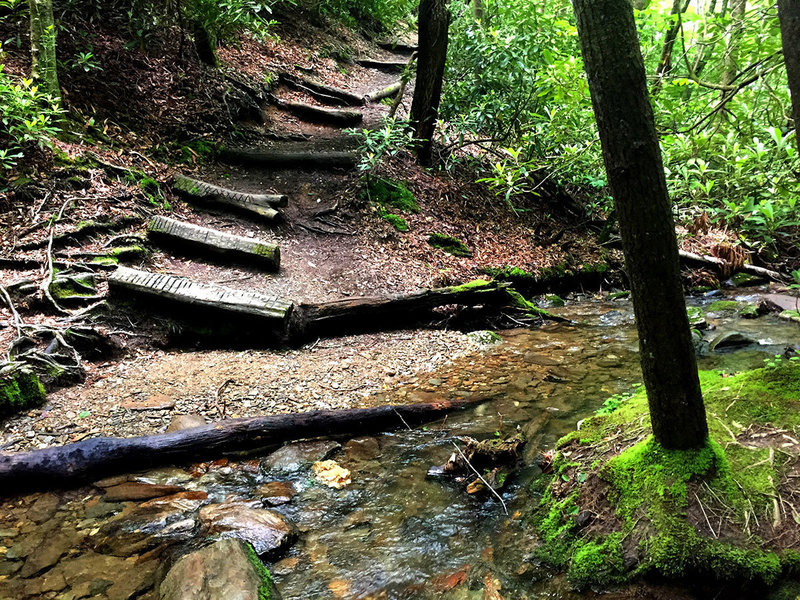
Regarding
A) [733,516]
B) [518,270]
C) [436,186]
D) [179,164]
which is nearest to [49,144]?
[179,164]

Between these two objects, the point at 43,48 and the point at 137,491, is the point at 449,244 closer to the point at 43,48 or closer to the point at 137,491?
the point at 137,491

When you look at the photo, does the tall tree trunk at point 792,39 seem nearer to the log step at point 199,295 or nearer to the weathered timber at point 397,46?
the log step at point 199,295

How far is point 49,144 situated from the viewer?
23.6ft

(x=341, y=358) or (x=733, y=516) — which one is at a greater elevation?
(x=733, y=516)

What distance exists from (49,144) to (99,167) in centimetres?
82

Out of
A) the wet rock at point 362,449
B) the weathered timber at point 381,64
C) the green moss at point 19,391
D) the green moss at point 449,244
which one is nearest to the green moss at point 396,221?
the green moss at point 449,244

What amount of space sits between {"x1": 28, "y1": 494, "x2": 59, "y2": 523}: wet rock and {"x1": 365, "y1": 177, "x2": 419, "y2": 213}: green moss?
8059 millimetres

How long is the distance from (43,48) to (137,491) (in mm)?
7868

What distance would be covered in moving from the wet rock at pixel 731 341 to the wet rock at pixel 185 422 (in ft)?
21.3

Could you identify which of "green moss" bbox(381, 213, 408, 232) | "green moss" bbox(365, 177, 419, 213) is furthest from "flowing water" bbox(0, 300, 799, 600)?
"green moss" bbox(365, 177, 419, 213)

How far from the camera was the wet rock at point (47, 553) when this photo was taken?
285 centimetres

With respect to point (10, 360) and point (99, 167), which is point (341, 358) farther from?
point (99, 167)

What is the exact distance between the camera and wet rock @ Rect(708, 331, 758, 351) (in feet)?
21.0

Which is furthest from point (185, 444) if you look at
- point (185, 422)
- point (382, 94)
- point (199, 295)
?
point (382, 94)
